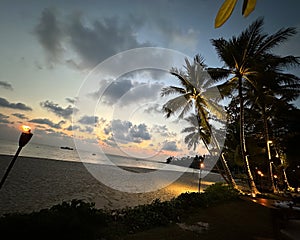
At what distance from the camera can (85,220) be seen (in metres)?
4.92

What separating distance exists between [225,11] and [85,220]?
5.56m

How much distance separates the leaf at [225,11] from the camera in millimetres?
655

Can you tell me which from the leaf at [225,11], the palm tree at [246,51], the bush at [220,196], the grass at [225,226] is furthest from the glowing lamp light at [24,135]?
the palm tree at [246,51]

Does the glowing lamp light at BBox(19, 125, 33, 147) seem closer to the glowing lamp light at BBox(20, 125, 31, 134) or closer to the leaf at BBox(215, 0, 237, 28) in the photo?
the glowing lamp light at BBox(20, 125, 31, 134)

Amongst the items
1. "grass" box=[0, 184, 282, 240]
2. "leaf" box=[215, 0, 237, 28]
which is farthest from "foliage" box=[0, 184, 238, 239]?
"leaf" box=[215, 0, 237, 28]

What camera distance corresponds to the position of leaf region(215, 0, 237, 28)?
2.15 feet

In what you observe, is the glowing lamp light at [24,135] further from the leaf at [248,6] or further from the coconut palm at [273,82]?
the coconut palm at [273,82]

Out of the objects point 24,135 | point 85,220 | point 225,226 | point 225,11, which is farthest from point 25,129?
point 225,226

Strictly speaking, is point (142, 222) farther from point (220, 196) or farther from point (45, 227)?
point (220, 196)

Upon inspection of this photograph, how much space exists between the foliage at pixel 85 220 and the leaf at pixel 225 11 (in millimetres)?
4706

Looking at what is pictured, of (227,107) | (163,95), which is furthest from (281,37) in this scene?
(227,107)

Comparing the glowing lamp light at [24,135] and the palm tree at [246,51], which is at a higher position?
the palm tree at [246,51]

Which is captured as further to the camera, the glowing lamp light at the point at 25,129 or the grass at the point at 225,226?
the grass at the point at 225,226

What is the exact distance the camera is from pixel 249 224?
21.6 feet
